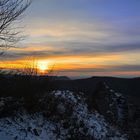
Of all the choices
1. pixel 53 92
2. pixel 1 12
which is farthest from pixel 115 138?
pixel 1 12

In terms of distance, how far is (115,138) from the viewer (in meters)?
18.7

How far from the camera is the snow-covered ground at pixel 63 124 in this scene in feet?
47.2

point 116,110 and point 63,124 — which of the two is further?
point 116,110

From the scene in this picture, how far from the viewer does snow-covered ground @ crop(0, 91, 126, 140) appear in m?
14.4

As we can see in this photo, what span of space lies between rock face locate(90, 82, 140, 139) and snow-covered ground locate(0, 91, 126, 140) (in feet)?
4.08

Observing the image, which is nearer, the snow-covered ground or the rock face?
the snow-covered ground

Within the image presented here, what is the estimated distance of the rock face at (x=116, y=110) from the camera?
2205 cm

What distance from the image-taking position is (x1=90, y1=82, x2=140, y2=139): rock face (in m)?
22.0

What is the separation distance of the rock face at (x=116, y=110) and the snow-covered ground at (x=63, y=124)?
1242 mm

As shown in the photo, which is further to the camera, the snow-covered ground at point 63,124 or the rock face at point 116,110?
the rock face at point 116,110

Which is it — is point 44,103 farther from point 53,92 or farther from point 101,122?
point 101,122

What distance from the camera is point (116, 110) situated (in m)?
23.0

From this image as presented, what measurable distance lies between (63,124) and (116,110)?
6.64m

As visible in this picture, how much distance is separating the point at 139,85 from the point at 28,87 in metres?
39.0
